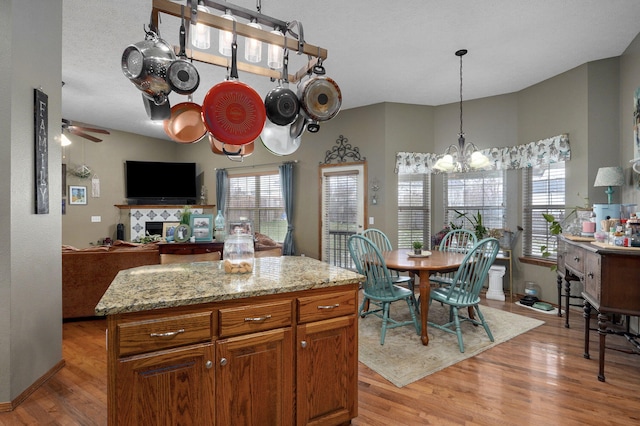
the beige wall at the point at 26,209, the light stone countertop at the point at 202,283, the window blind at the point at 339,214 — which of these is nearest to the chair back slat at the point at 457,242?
the window blind at the point at 339,214

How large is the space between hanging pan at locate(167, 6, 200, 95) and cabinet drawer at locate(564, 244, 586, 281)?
3163 mm

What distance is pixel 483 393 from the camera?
2.20 metres

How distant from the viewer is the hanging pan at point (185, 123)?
1938 mm

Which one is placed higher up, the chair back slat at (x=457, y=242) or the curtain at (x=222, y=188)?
the curtain at (x=222, y=188)

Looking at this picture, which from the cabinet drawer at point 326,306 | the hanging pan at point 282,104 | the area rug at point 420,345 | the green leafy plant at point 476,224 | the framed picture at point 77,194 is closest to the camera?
the cabinet drawer at point 326,306

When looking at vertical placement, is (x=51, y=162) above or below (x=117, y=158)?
below

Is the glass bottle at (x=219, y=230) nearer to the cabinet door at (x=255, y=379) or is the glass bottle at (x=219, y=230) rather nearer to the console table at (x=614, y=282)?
the cabinet door at (x=255, y=379)

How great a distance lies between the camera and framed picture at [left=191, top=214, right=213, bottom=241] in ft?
13.0

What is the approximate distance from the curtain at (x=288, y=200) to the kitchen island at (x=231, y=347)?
12.9 ft

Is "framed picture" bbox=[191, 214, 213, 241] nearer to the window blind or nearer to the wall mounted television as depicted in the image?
the window blind

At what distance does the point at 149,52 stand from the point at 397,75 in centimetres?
330

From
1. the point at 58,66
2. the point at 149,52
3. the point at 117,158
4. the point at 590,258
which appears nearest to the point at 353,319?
the point at 149,52

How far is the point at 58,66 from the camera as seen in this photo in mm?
2531

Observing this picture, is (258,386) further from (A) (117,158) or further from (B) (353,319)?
(A) (117,158)
